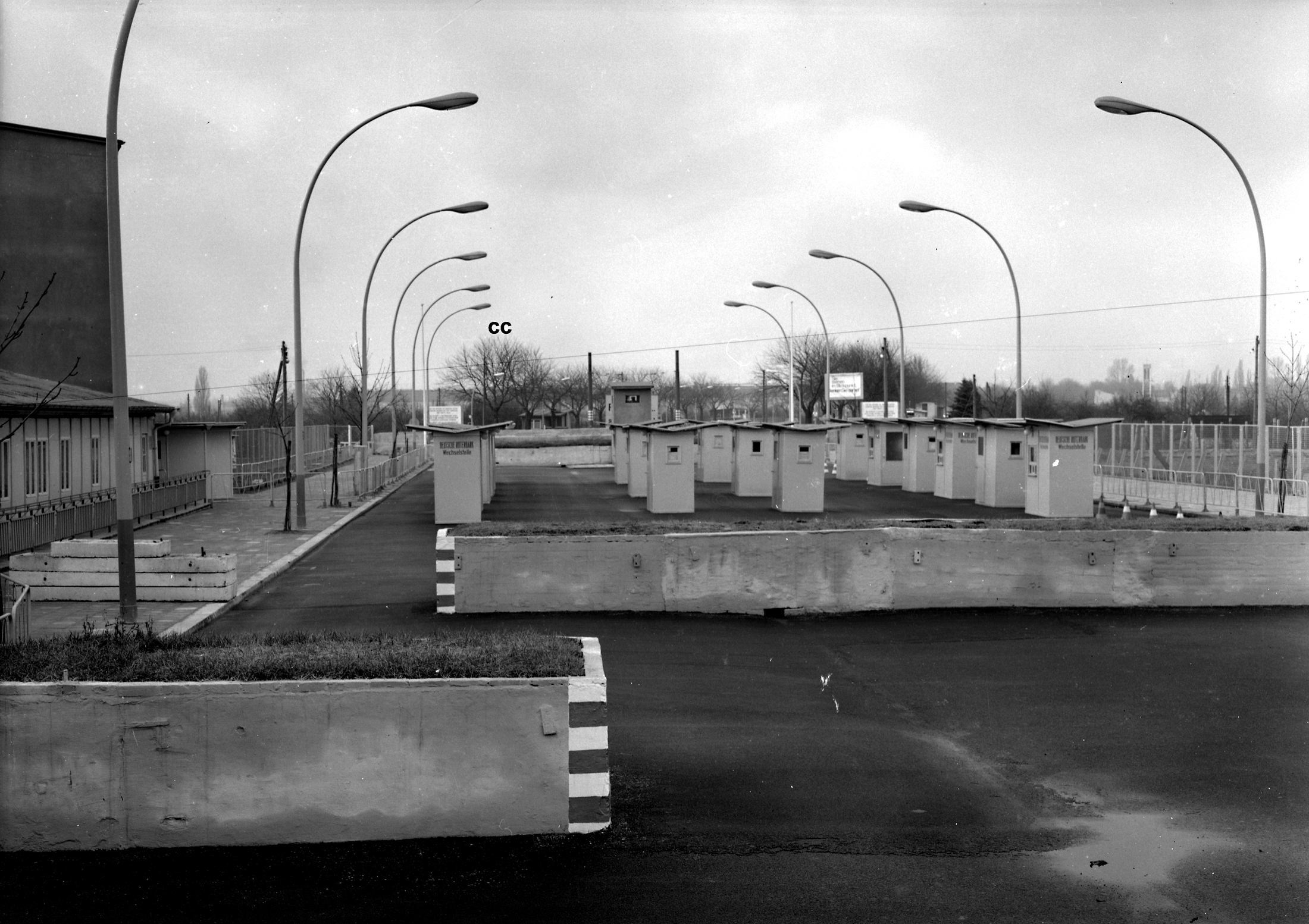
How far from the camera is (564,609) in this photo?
13.7 meters

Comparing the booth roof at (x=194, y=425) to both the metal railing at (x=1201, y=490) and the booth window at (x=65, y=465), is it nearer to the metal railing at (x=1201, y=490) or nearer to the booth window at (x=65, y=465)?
the booth window at (x=65, y=465)

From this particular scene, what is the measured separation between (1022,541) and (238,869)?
10753mm

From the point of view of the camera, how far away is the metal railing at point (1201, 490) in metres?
28.3

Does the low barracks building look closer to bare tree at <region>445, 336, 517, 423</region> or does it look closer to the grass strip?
the grass strip

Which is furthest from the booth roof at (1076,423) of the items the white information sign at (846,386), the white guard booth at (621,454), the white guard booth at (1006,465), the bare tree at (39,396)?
the white information sign at (846,386)

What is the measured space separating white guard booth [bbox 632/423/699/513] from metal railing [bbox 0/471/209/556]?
1252 cm

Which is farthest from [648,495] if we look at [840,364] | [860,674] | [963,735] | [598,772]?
[840,364]

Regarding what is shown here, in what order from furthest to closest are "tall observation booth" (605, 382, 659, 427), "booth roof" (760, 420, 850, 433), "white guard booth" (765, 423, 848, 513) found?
"tall observation booth" (605, 382, 659, 427)
"booth roof" (760, 420, 850, 433)
"white guard booth" (765, 423, 848, 513)

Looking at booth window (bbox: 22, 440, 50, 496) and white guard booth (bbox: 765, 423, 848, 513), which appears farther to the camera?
white guard booth (bbox: 765, 423, 848, 513)

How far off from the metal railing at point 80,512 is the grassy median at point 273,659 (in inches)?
352

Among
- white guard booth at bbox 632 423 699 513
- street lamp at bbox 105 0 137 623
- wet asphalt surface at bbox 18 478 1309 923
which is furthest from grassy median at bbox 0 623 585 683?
white guard booth at bbox 632 423 699 513

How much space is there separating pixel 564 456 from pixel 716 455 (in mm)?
19284

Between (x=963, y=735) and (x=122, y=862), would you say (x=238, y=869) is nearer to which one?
(x=122, y=862)

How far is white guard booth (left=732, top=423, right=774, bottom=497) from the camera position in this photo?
35.8m
